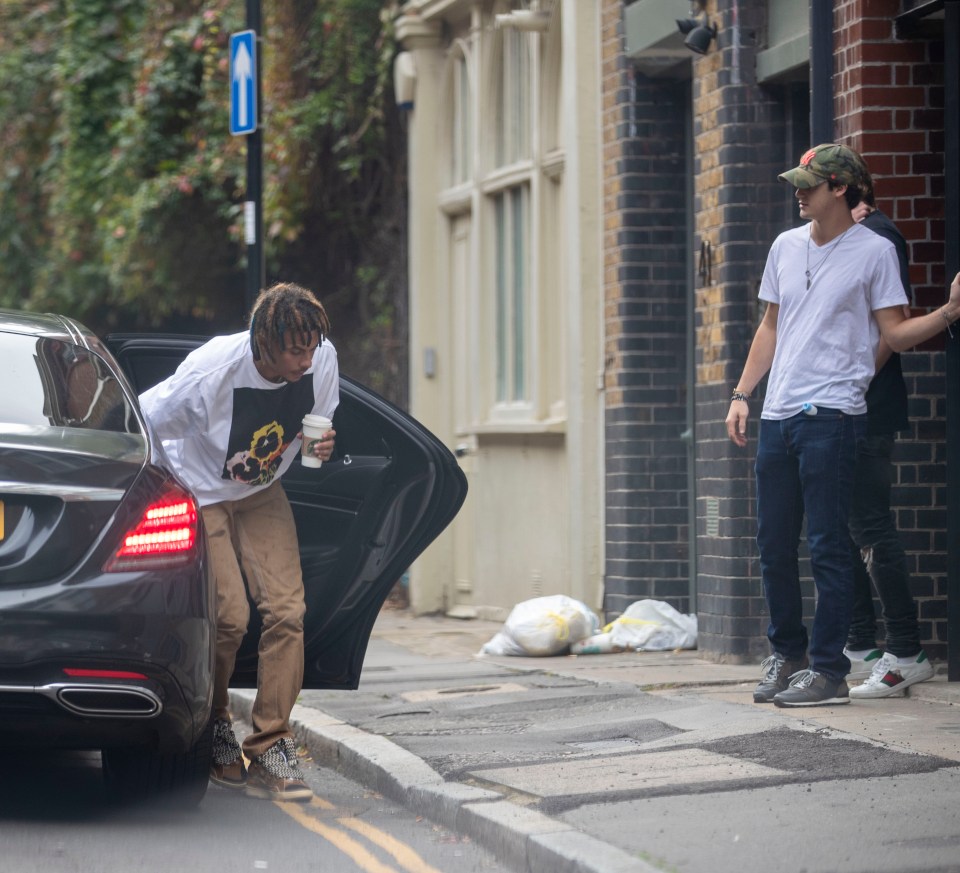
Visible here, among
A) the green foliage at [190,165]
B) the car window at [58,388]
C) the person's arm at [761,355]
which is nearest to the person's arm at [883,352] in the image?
the person's arm at [761,355]

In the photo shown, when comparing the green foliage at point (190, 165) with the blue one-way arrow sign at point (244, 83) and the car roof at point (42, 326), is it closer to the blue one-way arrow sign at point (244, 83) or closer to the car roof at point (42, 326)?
the blue one-way arrow sign at point (244, 83)

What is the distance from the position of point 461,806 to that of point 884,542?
240 centimetres

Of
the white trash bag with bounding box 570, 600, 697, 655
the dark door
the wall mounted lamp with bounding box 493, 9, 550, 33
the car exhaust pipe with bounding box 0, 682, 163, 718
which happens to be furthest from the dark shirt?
the wall mounted lamp with bounding box 493, 9, 550, 33

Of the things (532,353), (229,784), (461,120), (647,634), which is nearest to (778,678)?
(229,784)

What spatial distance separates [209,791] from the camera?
6.62 meters

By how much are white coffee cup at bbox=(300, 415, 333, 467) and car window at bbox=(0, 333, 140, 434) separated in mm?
580

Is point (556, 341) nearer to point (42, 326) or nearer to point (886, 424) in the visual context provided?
point (886, 424)

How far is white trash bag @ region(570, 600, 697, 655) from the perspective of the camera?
9.97m

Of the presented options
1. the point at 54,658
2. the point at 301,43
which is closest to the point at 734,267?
the point at 54,658

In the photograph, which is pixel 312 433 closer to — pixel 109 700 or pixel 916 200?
pixel 109 700

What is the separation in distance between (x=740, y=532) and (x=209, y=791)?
3428 millimetres

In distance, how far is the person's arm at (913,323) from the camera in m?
6.84

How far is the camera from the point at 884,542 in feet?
24.5

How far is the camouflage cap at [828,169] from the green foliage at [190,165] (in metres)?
7.04
